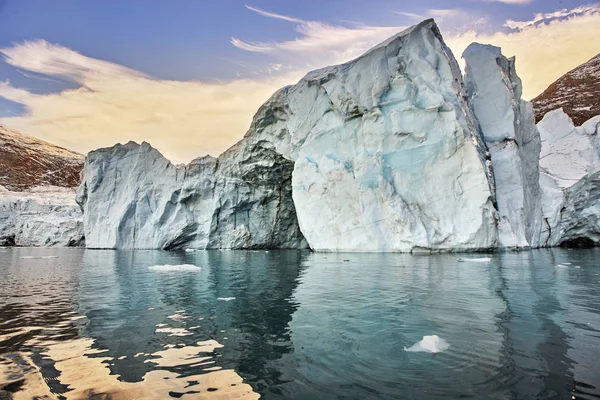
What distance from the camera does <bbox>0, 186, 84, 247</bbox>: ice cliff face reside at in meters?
37.8

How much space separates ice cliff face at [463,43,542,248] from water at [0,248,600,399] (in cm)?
1224

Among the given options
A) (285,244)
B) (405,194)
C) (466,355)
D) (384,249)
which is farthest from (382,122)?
(466,355)

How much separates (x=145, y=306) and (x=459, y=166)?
52.4ft

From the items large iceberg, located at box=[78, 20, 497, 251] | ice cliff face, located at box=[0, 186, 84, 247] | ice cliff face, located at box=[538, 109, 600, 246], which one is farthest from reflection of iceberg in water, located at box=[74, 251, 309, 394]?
ice cliff face, located at box=[0, 186, 84, 247]

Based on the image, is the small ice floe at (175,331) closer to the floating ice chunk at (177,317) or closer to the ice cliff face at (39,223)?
the floating ice chunk at (177,317)

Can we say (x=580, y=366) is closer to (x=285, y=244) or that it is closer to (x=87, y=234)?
(x=285, y=244)

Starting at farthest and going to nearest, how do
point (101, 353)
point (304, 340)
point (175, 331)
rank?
point (175, 331)
point (304, 340)
point (101, 353)

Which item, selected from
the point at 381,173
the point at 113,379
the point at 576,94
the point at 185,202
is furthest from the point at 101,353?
the point at 576,94

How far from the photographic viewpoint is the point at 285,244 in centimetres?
3138

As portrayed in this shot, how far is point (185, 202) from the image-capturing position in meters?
29.4

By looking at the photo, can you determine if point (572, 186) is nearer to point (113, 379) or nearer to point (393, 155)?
point (393, 155)

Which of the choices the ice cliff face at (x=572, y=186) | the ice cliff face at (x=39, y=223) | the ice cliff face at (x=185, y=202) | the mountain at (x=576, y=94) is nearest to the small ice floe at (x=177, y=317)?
the ice cliff face at (x=185, y=202)

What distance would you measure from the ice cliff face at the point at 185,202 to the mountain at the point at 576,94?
128 feet

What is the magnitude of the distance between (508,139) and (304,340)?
20.4 metres
